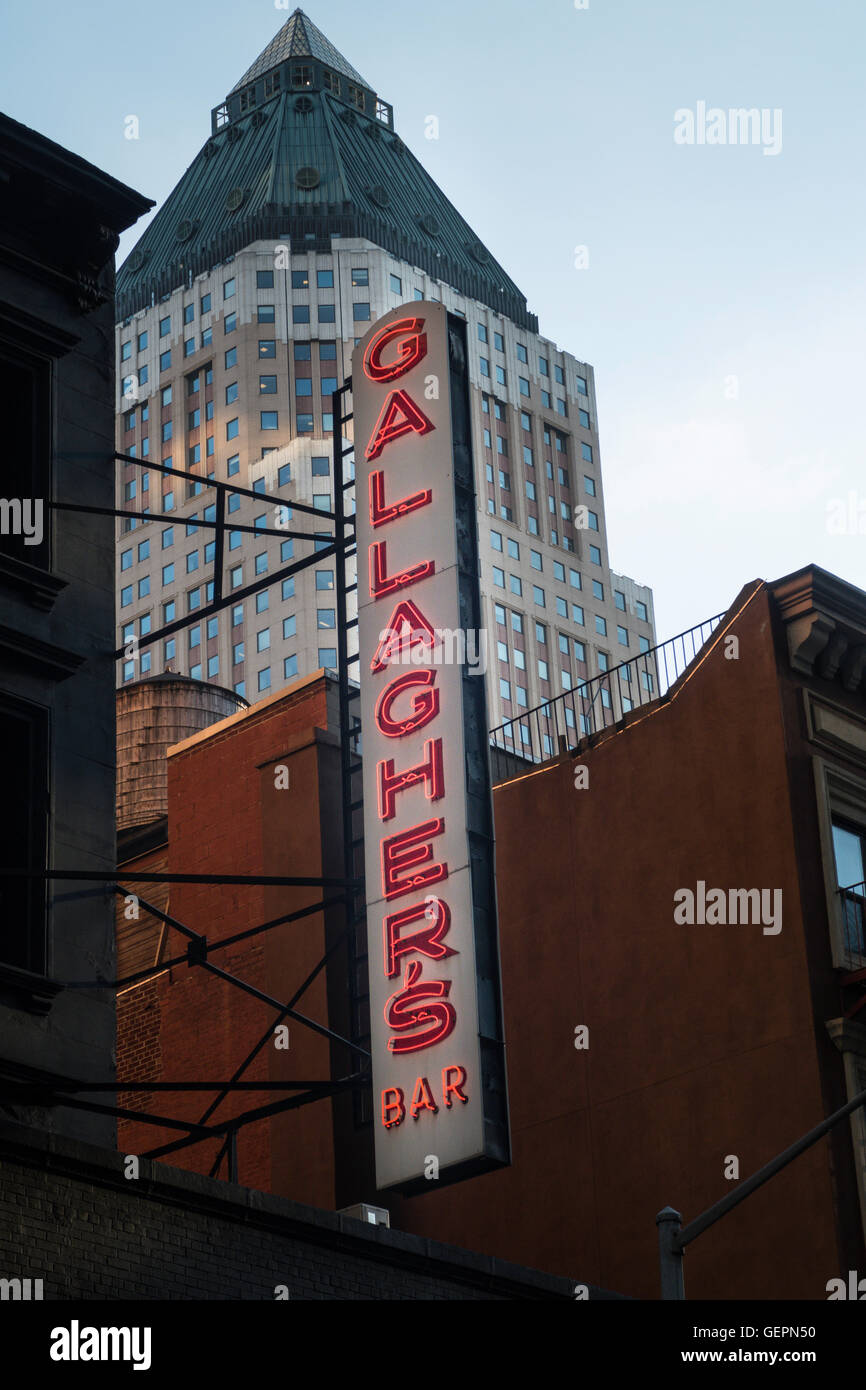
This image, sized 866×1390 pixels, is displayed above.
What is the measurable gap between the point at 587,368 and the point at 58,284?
145616 mm

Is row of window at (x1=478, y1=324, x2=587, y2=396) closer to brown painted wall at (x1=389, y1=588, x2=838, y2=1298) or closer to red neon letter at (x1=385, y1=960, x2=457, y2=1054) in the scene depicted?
brown painted wall at (x1=389, y1=588, x2=838, y2=1298)

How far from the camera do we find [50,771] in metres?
18.9

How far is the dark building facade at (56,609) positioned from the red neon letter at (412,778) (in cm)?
263

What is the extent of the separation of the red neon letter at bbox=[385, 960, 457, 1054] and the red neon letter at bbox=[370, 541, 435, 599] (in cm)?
365

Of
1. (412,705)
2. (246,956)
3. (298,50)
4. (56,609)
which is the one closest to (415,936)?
(412,705)

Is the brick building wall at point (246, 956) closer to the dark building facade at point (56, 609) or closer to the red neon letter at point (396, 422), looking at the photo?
the dark building facade at point (56, 609)

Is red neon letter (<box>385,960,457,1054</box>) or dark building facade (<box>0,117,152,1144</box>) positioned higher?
dark building facade (<box>0,117,152,1144</box>)

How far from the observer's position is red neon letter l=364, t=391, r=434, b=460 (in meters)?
20.0

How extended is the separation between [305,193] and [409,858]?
147 m

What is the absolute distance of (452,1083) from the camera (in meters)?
17.2

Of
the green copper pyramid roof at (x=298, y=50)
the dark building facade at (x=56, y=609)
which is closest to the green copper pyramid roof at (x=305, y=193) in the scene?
the green copper pyramid roof at (x=298, y=50)

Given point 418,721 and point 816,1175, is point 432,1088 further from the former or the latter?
point 816,1175

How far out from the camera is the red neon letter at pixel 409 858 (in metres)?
18.0

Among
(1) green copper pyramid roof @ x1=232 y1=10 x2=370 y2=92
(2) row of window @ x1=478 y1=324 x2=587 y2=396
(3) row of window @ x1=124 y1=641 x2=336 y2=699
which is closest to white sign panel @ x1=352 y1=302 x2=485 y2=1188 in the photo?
(3) row of window @ x1=124 y1=641 x2=336 y2=699
